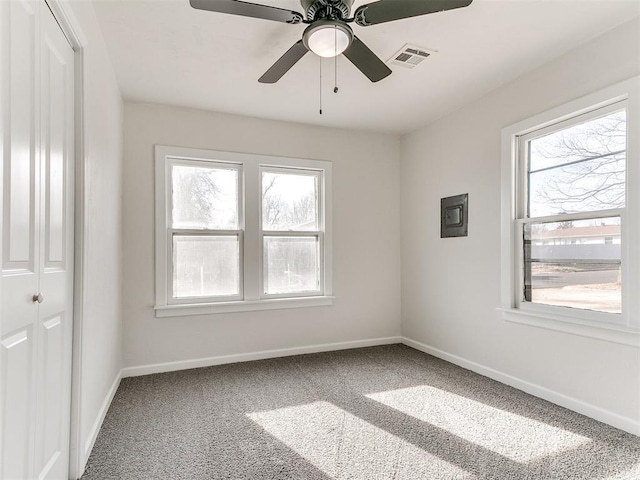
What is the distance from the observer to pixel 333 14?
6.17 ft

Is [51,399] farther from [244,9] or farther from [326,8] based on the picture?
[326,8]

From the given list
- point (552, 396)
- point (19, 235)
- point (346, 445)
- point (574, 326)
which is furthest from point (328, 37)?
point (552, 396)

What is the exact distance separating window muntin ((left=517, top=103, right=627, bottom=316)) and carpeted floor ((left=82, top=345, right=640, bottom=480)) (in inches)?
Result: 33.3

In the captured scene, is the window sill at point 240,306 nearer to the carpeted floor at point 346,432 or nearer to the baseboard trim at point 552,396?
the carpeted floor at point 346,432

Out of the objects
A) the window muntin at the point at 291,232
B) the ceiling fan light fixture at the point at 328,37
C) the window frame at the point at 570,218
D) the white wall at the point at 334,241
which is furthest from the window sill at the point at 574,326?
the ceiling fan light fixture at the point at 328,37

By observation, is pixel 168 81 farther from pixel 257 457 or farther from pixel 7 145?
pixel 257 457

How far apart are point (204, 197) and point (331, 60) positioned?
1819 mm

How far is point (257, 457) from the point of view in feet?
6.70

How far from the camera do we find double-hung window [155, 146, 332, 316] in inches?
141

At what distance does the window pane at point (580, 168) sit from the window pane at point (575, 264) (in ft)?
0.43

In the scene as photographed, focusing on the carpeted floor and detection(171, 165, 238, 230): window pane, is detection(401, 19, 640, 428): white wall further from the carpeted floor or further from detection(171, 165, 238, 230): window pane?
detection(171, 165, 238, 230): window pane

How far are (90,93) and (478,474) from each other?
2892 millimetres

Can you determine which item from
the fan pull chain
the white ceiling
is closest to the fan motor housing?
the fan pull chain

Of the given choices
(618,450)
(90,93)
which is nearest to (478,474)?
(618,450)
